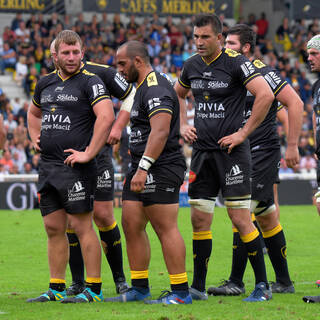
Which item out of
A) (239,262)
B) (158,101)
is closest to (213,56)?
(158,101)

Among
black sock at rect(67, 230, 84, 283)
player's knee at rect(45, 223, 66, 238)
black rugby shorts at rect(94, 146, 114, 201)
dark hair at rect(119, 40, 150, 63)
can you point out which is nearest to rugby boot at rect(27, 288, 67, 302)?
player's knee at rect(45, 223, 66, 238)

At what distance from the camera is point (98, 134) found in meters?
6.74

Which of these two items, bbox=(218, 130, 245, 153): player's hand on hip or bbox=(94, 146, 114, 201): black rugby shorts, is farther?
bbox=(94, 146, 114, 201): black rugby shorts

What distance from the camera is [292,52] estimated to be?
3288 cm

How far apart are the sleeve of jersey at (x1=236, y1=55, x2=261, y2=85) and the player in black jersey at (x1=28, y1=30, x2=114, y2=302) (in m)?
1.19

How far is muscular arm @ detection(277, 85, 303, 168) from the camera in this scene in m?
7.11

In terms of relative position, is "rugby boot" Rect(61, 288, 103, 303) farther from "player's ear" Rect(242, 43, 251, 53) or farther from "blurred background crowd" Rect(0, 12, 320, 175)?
"blurred background crowd" Rect(0, 12, 320, 175)

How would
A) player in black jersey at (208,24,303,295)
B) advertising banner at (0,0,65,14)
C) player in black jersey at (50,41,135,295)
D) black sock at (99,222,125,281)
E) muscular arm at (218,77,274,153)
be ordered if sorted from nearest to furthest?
muscular arm at (218,77,274,153)
player in black jersey at (208,24,303,295)
player in black jersey at (50,41,135,295)
black sock at (99,222,125,281)
advertising banner at (0,0,65,14)

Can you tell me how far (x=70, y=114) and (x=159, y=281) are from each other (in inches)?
96.4

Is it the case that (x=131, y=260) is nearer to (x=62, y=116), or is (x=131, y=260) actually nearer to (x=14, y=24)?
(x=62, y=116)

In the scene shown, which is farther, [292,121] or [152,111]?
[292,121]

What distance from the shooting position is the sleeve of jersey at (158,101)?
6441 mm

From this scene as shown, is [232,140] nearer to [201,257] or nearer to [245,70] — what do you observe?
[245,70]

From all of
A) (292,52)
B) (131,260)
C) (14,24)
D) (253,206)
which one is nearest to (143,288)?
(131,260)
